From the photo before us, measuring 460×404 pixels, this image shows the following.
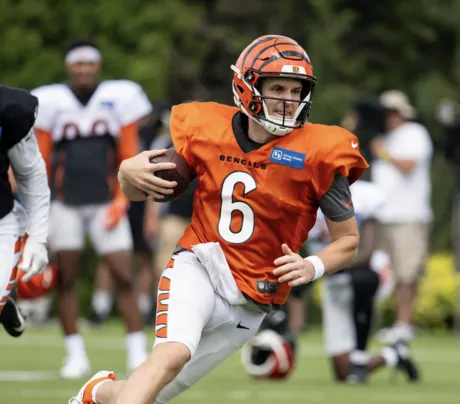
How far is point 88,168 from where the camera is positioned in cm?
912

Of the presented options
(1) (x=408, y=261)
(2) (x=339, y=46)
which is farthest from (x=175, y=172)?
(2) (x=339, y=46)

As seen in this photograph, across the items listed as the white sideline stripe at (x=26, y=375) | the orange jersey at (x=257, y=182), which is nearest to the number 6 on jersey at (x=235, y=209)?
the orange jersey at (x=257, y=182)

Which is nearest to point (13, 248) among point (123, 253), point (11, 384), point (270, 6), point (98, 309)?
point (11, 384)

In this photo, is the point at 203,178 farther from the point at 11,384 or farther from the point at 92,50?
the point at 92,50

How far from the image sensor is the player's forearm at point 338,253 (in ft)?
17.1

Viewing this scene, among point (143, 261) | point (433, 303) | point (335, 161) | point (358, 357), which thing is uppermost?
point (335, 161)

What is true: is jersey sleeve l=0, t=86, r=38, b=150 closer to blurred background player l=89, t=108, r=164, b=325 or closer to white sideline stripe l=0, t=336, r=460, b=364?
white sideline stripe l=0, t=336, r=460, b=364

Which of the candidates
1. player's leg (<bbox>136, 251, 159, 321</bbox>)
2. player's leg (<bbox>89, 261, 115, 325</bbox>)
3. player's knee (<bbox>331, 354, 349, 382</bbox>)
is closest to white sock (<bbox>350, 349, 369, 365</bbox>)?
player's knee (<bbox>331, 354, 349, 382</bbox>)

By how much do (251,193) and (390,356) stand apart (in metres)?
3.89

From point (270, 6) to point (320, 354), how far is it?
12013 mm

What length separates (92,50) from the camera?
9094mm

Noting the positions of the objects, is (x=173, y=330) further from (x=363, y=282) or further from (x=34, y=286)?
(x=363, y=282)

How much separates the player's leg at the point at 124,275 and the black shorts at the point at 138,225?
419 cm

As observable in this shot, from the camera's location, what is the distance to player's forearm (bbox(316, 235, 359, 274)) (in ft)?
17.1
